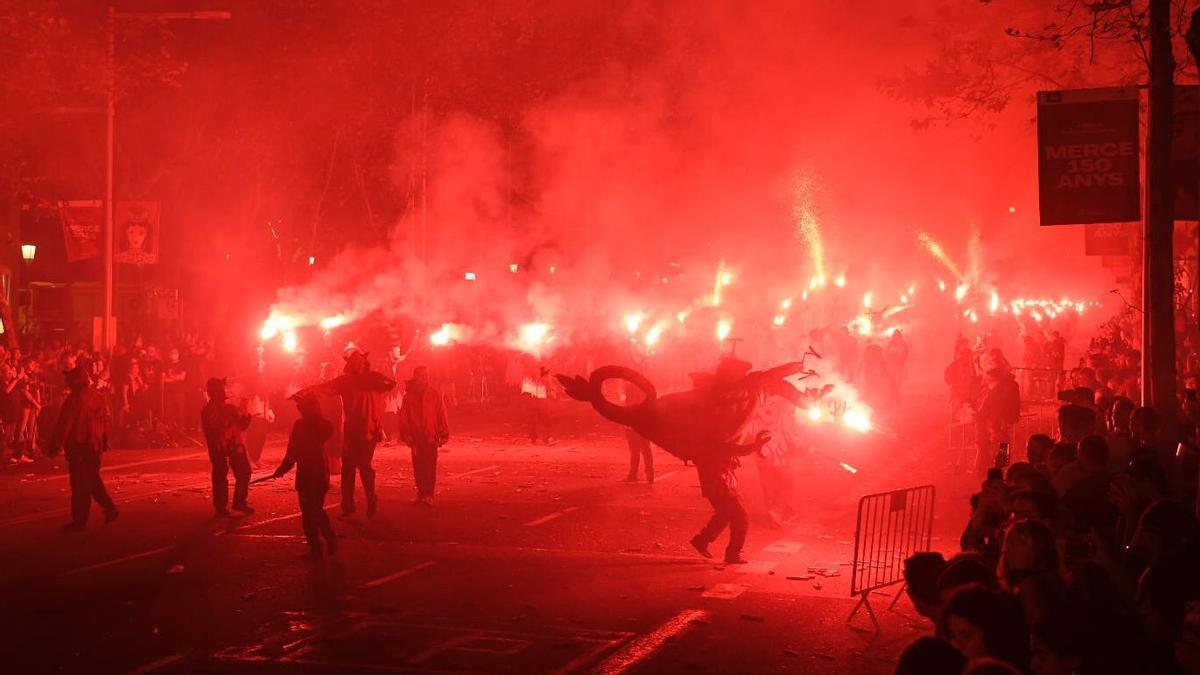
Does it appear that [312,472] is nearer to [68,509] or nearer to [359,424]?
[359,424]

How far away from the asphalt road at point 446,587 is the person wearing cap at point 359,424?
399mm

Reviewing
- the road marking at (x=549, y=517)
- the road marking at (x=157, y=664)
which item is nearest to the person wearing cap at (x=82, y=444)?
the road marking at (x=549, y=517)

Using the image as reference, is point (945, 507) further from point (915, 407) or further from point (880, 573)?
point (915, 407)

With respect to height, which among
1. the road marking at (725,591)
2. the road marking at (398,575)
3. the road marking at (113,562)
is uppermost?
the road marking at (113,562)

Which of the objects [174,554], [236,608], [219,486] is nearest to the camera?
[236,608]

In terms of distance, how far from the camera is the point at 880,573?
10562 millimetres

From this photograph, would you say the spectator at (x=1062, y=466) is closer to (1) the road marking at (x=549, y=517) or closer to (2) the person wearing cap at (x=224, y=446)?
(1) the road marking at (x=549, y=517)

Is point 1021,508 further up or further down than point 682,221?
further down

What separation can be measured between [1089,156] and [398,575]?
728 centimetres

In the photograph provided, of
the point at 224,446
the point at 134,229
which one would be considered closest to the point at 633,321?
the point at 134,229

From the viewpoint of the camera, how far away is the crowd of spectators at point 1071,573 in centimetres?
423

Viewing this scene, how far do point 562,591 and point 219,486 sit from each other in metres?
5.28

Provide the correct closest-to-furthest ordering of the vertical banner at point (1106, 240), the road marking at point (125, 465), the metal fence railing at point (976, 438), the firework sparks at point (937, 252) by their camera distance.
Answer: the road marking at point (125, 465)
the metal fence railing at point (976, 438)
the vertical banner at point (1106, 240)
the firework sparks at point (937, 252)

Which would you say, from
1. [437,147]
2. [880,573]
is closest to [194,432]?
[437,147]
